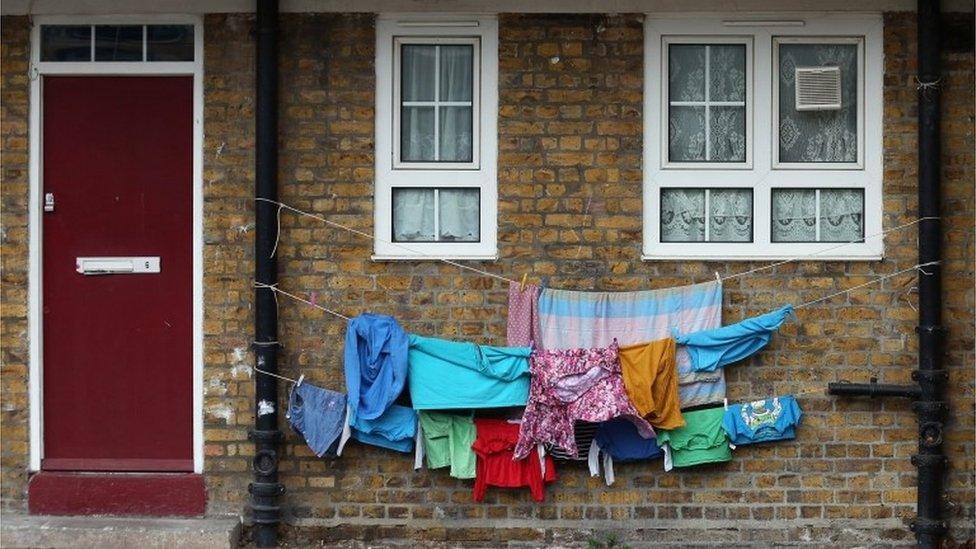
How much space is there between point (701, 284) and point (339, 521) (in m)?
2.63

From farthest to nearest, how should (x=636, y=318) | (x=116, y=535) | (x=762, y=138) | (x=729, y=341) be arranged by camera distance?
(x=762, y=138), (x=636, y=318), (x=729, y=341), (x=116, y=535)

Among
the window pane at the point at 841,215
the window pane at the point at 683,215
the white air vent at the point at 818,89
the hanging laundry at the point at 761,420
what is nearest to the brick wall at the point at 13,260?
the window pane at the point at 683,215

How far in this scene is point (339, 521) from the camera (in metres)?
7.64

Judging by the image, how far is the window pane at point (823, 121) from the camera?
304 inches

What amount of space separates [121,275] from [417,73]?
221cm

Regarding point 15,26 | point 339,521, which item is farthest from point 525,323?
point 15,26

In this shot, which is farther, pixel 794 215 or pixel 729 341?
pixel 794 215

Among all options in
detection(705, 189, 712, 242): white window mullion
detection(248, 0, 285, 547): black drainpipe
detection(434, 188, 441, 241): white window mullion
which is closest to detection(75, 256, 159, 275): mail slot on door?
detection(248, 0, 285, 547): black drainpipe

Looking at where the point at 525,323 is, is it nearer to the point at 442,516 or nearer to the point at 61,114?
the point at 442,516

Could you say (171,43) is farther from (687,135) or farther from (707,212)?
(707,212)

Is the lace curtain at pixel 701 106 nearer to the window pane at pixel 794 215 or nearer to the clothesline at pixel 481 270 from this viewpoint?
the window pane at pixel 794 215

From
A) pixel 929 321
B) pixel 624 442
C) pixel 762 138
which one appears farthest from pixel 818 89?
pixel 624 442

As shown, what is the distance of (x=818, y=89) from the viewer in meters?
7.64

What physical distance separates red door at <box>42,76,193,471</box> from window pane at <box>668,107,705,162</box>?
9.73ft
